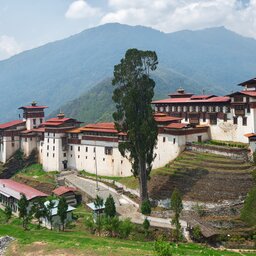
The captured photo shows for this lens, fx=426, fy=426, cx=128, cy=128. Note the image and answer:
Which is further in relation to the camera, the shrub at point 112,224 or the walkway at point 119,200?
the walkway at point 119,200

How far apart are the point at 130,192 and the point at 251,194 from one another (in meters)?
19.0

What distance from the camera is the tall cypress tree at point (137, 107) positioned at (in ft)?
175

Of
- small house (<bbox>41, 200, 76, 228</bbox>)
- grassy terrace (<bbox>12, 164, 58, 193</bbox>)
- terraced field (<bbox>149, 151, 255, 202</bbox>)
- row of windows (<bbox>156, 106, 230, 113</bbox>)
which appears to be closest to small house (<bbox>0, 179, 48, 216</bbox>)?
grassy terrace (<bbox>12, 164, 58, 193</bbox>)

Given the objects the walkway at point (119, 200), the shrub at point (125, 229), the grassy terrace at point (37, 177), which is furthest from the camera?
the grassy terrace at point (37, 177)

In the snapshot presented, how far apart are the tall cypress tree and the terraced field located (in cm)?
397

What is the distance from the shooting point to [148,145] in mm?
53625

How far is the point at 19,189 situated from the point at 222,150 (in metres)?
32.0

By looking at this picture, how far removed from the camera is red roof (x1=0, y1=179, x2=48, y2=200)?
62.4m

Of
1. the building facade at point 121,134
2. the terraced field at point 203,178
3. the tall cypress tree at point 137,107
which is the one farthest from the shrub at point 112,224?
the building facade at point 121,134

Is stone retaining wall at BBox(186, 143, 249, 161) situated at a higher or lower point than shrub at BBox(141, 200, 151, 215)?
higher

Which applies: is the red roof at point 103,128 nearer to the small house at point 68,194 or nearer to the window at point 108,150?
the window at point 108,150

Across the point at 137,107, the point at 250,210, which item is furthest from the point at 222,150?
the point at 137,107

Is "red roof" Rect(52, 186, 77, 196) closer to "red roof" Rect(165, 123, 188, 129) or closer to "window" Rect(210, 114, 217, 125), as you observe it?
"red roof" Rect(165, 123, 188, 129)

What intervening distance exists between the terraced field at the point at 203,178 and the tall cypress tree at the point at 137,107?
397cm
